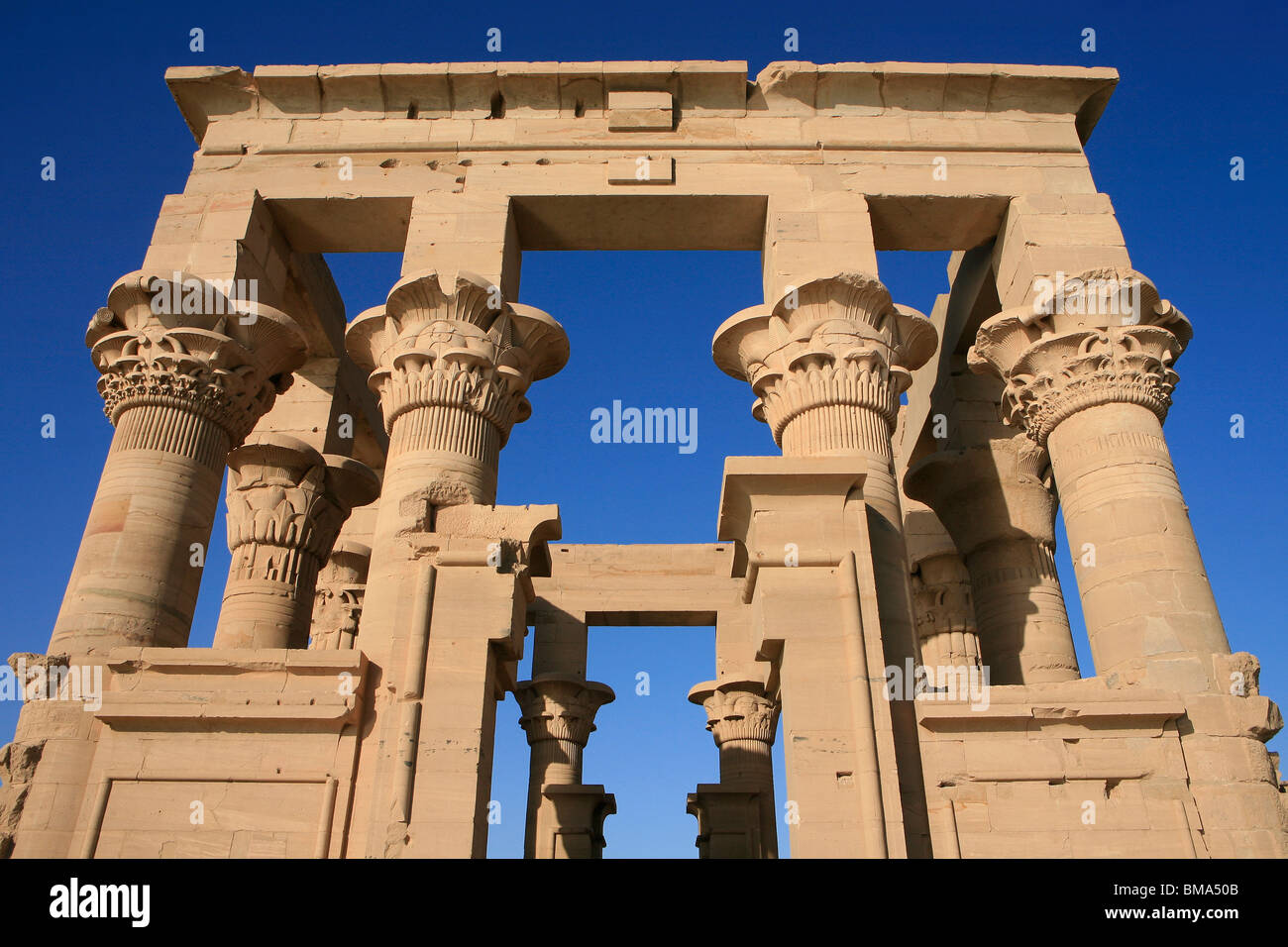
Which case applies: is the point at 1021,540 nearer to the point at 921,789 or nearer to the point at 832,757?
the point at 921,789

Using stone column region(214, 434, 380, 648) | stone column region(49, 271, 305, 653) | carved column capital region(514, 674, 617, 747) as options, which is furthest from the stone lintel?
carved column capital region(514, 674, 617, 747)

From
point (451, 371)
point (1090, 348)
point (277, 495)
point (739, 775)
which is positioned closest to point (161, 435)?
point (451, 371)

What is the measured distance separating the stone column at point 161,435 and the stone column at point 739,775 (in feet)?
30.8

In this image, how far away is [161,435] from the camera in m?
11.9

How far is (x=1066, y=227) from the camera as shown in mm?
13734

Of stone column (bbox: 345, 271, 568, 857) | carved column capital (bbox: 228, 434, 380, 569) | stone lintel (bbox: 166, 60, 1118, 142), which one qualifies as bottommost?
stone column (bbox: 345, 271, 568, 857)

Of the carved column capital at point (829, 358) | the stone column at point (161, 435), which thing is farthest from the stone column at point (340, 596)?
the carved column capital at point (829, 358)

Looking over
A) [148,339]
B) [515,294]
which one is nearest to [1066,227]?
[515,294]

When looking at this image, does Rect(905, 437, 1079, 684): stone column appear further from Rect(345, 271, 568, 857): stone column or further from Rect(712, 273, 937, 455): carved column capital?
Rect(345, 271, 568, 857): stone column

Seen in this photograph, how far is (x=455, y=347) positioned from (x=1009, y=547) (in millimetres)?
9437

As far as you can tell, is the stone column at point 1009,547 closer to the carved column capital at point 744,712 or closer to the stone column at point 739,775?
the stone column at point 739,775

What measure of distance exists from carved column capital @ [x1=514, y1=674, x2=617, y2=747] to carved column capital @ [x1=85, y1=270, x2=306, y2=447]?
26.4 ft

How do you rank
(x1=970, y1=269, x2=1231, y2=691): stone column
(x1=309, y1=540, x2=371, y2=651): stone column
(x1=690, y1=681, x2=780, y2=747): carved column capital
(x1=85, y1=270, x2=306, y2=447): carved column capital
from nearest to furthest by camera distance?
(x1=970, y1=269, x2=1231, y2=691): stone column
(x1=85, y1=270, x2=306, y2=447): carved column capital
(x1=309, y1=540, x2=371, y2=651): stone column
(x1=690, y1=681, x2=780, y2=747): carved column capital

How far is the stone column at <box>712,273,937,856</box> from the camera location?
11.0m
